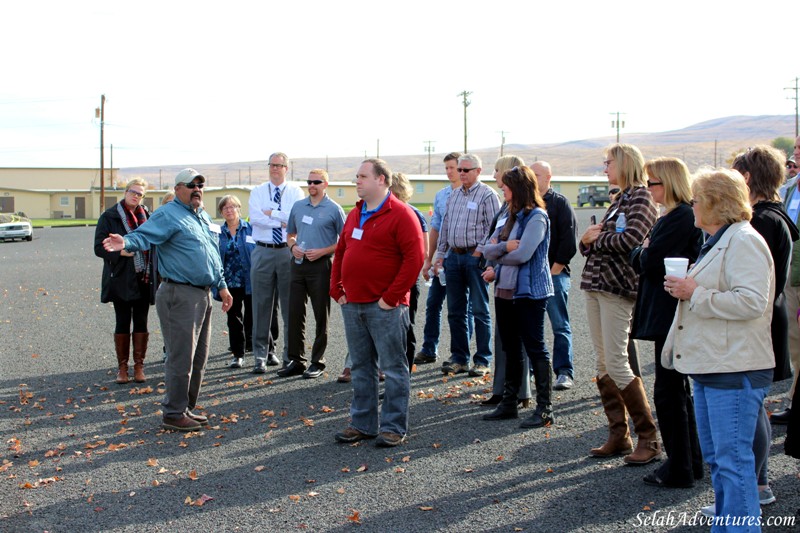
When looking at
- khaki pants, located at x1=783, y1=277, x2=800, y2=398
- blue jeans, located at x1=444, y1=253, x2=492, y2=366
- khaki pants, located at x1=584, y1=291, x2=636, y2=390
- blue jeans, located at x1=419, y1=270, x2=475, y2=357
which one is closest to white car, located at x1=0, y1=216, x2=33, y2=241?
blue jeans, located at x1=419, y1=270, x2=475, y2=357

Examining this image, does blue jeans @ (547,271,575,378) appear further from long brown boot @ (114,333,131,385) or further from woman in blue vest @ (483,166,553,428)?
long brown boot @ (114,333,131,385)

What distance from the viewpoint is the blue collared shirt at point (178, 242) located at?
6539 mm

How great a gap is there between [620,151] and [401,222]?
1.72 meters

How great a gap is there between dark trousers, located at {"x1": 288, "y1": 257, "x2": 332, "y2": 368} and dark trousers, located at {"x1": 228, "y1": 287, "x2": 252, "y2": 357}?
0.85 meters

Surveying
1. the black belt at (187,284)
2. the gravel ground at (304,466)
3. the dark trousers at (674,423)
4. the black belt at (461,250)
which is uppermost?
the black belt at (461,250)

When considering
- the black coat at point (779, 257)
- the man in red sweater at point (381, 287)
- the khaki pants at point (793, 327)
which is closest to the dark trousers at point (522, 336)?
the man in red sweater at point (381, 287)

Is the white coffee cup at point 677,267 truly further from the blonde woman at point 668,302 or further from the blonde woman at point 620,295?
the blonde woman at point 620,295

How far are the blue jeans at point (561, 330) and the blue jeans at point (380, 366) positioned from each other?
2104 millimetres

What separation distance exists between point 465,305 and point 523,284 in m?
2.30

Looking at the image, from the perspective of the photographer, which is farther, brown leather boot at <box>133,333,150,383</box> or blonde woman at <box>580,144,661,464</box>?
brown leather boot at <box>133,333,150,383</box>

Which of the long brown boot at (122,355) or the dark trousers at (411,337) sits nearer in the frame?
the dark trousers at (411,337)

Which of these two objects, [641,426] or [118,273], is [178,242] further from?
[641,426]

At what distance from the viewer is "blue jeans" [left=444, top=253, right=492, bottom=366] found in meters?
8.51

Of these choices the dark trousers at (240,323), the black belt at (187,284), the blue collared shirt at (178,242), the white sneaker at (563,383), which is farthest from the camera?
the dark trousers at (240,323)
